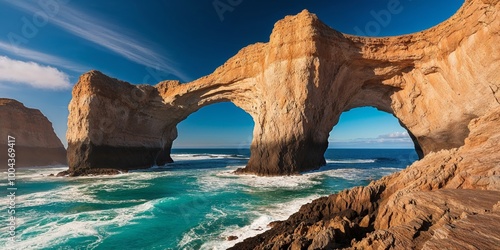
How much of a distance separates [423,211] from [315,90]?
2037 centimetres

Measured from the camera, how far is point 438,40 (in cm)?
2228

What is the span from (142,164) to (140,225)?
28743mm

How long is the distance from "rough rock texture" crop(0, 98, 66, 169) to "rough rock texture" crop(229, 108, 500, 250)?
53.9m

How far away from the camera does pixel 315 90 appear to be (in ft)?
81.6

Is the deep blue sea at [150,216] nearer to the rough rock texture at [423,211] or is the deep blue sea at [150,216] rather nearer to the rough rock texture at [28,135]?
the rough rock texture at [423,211]

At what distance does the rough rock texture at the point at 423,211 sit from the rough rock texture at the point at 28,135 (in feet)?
177

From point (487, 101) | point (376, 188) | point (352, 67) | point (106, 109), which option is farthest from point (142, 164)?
point (487, 101)

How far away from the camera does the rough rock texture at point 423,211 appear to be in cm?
421

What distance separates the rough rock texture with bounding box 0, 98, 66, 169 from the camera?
4216 cm

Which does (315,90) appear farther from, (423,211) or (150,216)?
(423,211)

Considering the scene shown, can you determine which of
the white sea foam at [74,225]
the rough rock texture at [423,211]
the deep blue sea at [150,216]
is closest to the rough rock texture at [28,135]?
the deep blue sea at [150,216]

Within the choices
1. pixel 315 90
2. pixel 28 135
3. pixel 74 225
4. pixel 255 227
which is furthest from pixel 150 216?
pixel 28 135

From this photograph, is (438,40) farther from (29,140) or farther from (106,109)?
(29,140)

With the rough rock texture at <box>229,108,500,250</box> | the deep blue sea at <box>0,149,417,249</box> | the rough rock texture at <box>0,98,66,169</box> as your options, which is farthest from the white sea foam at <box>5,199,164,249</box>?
the rough rock texture at <box>0,98,66,169</box>
